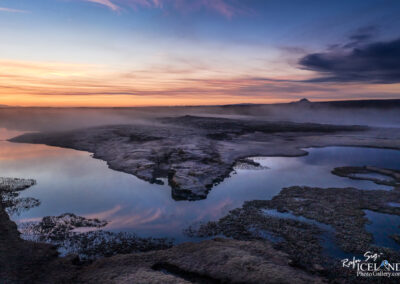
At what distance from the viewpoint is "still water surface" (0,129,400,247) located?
54.2ft

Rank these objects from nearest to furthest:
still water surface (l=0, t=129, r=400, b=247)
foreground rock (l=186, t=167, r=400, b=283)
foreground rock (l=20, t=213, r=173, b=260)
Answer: foreground rock (l=186, t=167, r=400, b=283) → foreground rock (l=20, t=213, r=173, b=260) → still water surface (l=0, t=129, r=400, b=247)

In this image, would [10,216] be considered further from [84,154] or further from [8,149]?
[8,149]

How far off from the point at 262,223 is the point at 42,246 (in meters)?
11.7

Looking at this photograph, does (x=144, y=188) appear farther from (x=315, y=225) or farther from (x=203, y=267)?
(x=315, y=225)

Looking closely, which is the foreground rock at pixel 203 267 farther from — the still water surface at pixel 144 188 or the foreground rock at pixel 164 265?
the still water surface at pixel 144 188

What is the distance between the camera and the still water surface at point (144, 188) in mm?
16531

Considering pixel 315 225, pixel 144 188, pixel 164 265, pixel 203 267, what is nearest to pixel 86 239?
pixel 164 265

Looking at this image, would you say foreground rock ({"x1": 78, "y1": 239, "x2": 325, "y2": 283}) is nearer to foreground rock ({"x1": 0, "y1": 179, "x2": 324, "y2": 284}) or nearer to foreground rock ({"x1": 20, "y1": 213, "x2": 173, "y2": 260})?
foreground rock ({"x1": 0, "y1": 179, "x2": 324, "y2": 284})

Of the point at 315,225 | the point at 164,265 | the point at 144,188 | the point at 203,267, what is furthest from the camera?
the point at 144,188

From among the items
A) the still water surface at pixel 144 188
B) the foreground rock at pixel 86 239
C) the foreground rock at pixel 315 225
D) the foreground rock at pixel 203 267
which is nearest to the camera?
the foreground rock at pixel 203 267

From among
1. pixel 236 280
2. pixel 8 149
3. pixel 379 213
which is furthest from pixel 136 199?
pixel 8 149

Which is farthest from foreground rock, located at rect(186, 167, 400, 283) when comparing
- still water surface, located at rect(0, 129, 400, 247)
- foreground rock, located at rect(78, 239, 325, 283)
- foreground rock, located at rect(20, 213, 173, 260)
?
foreground rock, located at rect(20, 213, 173, 260)

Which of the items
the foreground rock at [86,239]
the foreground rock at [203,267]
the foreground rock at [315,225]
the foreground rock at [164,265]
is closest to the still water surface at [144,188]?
the foreground rock at [86,239]

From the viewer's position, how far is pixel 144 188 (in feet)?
72.9
